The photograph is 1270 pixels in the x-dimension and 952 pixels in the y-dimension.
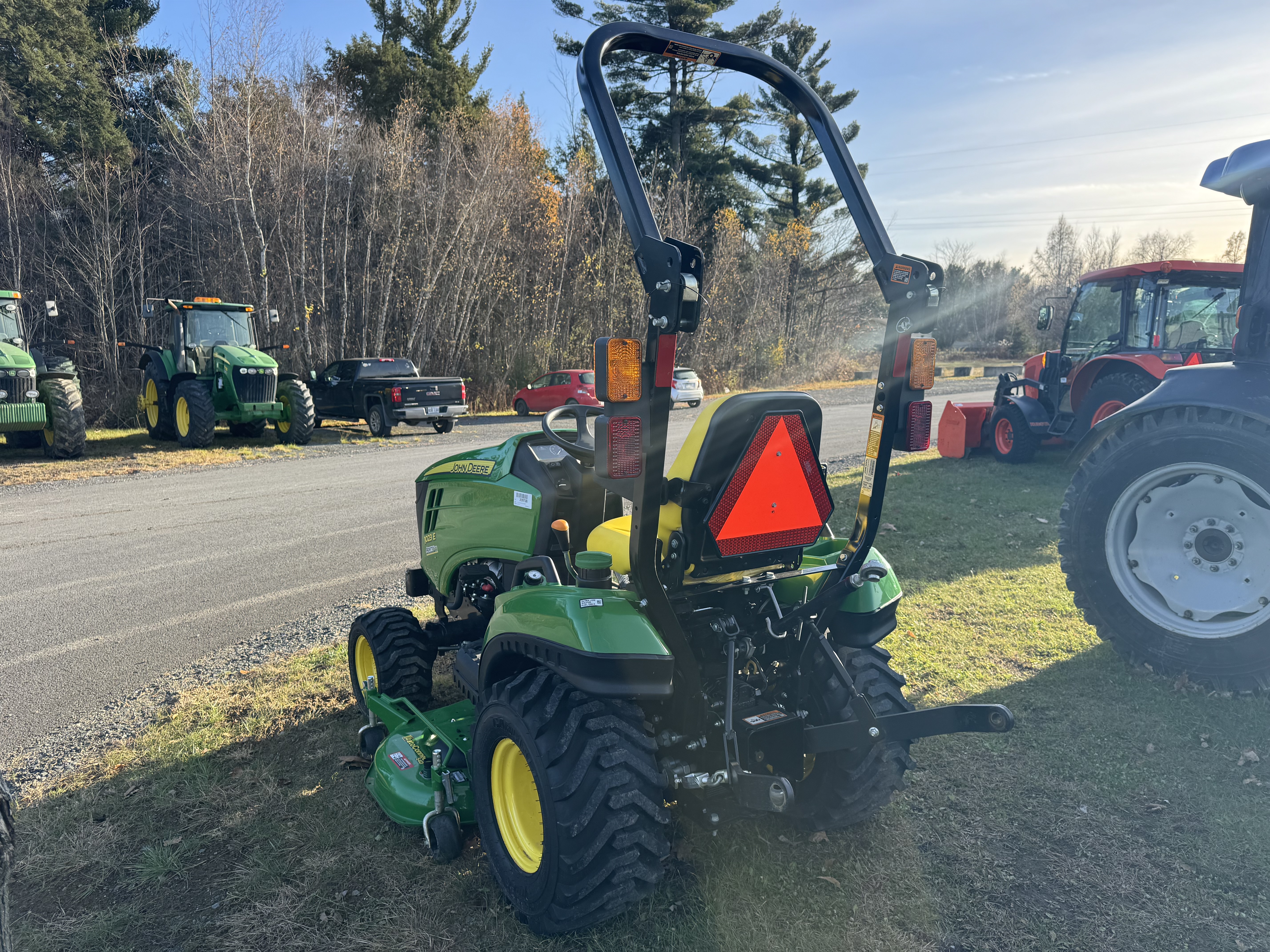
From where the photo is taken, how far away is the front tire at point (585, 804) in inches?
88.0

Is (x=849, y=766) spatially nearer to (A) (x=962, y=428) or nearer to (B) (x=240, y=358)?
(A) (x=962, y=428)

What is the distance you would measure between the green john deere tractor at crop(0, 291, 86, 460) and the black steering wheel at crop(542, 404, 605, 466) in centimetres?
1155

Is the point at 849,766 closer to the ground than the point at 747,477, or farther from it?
closer to the ground

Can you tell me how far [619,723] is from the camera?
2316 millimetres

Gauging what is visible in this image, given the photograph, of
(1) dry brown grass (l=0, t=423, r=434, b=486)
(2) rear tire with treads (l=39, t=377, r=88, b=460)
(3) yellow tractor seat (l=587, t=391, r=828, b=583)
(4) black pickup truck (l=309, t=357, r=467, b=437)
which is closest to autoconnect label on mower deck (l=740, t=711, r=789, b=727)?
(3) yellow tractor seat (l=587, t=391, r=828, b=583)

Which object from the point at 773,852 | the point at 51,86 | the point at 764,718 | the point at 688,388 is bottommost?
the point at 773,852

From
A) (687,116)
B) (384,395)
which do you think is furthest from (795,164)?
(384,395)

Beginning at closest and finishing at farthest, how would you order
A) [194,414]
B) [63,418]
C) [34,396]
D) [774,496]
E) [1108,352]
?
[774,496]
[1108,352]
[34,396]
[63,418]
[194,414]

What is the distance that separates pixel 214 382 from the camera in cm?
1419

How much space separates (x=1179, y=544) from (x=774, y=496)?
294 cm

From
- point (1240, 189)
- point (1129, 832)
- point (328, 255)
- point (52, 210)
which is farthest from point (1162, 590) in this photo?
point (52, 210)

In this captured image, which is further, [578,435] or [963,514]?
[963,514]

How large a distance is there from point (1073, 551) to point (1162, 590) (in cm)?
44

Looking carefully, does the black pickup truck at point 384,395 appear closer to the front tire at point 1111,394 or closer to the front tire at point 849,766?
the front tire at point 1111,394
